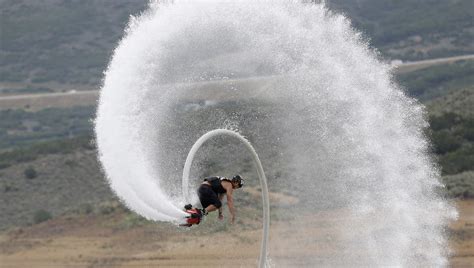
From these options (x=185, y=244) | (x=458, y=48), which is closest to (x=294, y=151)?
(x=185, y=244)

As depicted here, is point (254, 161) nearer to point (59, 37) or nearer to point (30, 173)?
point (30, 173)

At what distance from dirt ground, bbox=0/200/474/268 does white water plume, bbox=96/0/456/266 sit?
0.42 m

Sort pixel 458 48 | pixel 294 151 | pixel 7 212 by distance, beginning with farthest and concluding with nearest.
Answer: pixel 458 48 < pixel 7 212 < pixel 294 151

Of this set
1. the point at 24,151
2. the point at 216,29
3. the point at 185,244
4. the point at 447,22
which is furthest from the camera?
the point at 447,22

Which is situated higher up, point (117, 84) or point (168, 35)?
point (168, 35)

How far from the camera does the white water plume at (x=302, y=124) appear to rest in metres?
22.2

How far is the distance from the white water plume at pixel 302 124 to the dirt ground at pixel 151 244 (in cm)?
42

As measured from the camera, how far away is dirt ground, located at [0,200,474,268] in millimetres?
35062

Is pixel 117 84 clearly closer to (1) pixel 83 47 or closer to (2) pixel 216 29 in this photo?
(2) pixel 216 29

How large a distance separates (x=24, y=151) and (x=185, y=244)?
3010cm

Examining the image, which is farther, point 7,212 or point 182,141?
point 7,212

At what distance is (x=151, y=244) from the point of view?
40.9 metres

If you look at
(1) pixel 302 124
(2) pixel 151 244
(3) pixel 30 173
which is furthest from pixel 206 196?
(3) pixel 30 173

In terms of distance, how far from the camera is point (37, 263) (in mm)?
41000
